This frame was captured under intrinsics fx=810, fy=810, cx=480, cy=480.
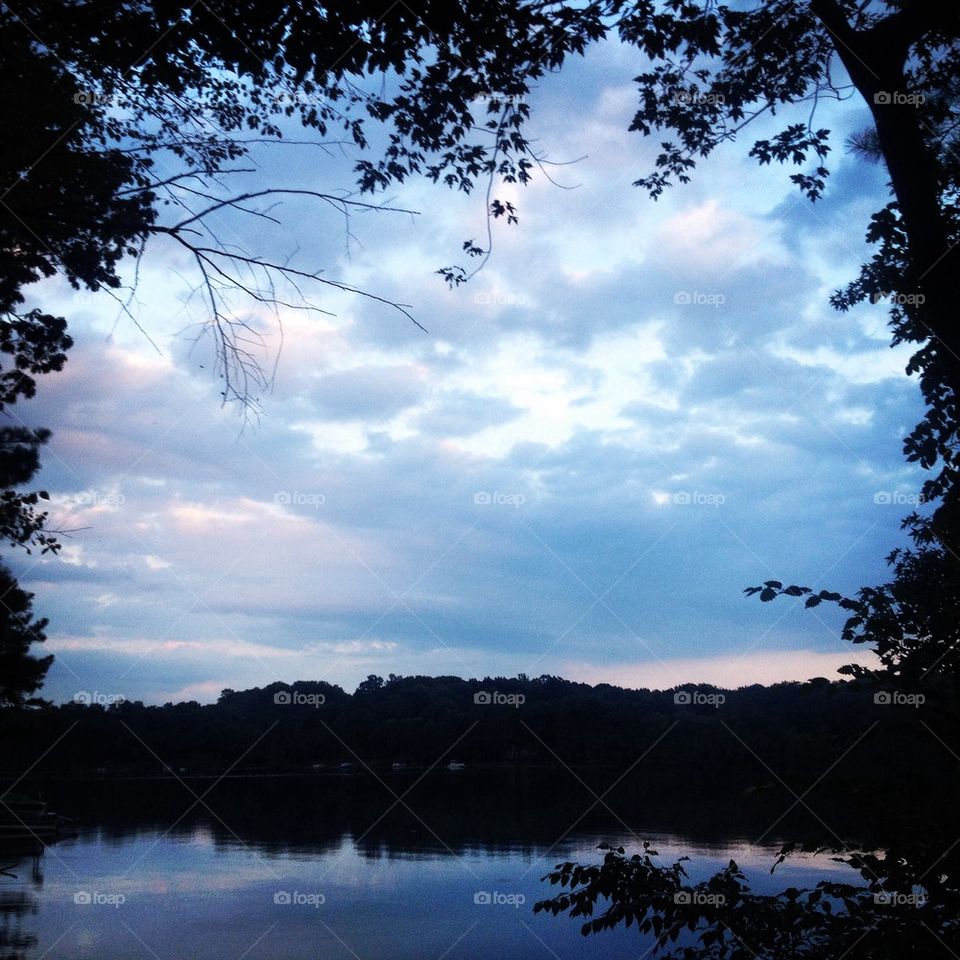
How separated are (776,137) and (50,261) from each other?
4.28 metres

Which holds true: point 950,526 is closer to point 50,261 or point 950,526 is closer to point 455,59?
point 455,59

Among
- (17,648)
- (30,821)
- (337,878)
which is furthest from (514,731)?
(30,821)

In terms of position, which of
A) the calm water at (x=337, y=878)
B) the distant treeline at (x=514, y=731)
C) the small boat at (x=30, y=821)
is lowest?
the calm water at (x=337, y=878)

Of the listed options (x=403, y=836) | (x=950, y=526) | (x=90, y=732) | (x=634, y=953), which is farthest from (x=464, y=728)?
(x=403, y=836)

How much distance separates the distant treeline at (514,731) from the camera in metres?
3.30

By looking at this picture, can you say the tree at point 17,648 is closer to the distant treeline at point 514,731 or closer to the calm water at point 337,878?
the distant treeline at point 514,731

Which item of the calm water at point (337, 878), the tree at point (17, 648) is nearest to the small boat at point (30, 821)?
the calm water at point (337, 878)

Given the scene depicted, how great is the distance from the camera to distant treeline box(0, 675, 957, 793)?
3.30 m

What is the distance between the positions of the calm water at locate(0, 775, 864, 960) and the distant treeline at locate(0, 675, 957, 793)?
1634 millimetres

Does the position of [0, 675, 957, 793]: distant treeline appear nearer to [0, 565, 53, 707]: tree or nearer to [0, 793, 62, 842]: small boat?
[0, 565, 53, 707]: tree

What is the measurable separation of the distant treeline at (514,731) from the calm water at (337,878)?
163 centimetres

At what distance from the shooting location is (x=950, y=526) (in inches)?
155

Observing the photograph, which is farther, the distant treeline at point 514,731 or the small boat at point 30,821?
the small boat at point 30,821

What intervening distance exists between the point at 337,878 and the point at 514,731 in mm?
18107
